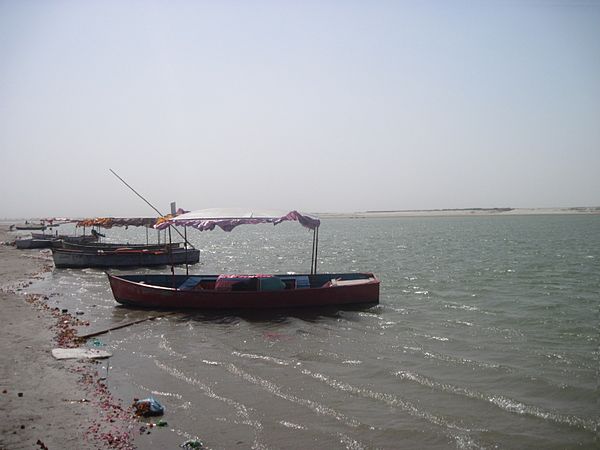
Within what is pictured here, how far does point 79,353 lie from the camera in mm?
12922

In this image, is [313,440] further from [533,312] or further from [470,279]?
[470,279]

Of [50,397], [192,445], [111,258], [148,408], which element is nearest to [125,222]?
[111,258]

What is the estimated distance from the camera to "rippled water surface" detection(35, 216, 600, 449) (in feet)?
29.3

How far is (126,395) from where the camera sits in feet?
34.0

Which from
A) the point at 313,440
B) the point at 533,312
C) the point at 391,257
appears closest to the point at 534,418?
the point at 313,440

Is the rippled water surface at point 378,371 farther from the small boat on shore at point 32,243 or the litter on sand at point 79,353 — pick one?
the small boat on shore at point 32,243

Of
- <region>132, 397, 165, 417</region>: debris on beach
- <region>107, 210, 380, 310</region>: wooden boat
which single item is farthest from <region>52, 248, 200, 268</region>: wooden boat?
<region>132, 397, 165, 417</region>: debris on beach

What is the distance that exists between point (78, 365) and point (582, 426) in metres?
11.8

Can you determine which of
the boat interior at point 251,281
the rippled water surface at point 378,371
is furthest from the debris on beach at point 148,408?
the boat interior at point 251,281

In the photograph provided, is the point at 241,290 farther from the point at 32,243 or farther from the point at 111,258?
the point at 32,243

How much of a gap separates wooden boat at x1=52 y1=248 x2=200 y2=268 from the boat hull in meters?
15.6

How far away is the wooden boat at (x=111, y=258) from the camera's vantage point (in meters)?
36.2

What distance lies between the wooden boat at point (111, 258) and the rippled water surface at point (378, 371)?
13371 millimetres

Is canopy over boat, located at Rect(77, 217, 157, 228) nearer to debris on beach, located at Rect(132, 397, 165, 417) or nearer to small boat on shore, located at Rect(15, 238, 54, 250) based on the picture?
small boat on shore, located at Rect(15, 238, 54, 250)
